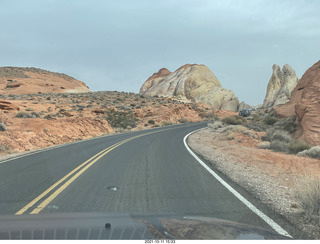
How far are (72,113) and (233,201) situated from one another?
1699 inches

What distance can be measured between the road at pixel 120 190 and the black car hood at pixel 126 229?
1297 millimetres

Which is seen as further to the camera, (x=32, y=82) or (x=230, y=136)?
(x=32, y=82)

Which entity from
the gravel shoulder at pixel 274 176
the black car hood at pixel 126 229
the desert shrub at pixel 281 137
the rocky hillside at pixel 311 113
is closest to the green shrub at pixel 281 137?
the desert shrub at pixel 281 137

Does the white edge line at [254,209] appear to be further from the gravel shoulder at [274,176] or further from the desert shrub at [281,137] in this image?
the desert shrub at [281,137]

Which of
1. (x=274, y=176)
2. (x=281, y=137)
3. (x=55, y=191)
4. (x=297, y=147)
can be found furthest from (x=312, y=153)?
(x=55, y=191)

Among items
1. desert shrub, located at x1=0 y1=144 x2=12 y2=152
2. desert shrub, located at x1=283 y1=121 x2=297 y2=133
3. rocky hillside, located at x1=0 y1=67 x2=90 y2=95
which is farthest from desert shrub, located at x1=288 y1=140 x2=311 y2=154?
rocky hillside, located at x1=0 y1=67 x2=90 y2=95

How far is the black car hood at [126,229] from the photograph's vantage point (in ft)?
10.6

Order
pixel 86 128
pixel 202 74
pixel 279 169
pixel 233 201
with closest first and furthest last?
pixel 233 201
pixel 279 169
pixel 86 128
pixel 202 74

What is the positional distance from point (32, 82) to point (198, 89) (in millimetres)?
55033

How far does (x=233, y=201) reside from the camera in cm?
651

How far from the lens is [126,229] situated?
3502mm

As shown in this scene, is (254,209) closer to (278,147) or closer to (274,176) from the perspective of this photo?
(274,176)
